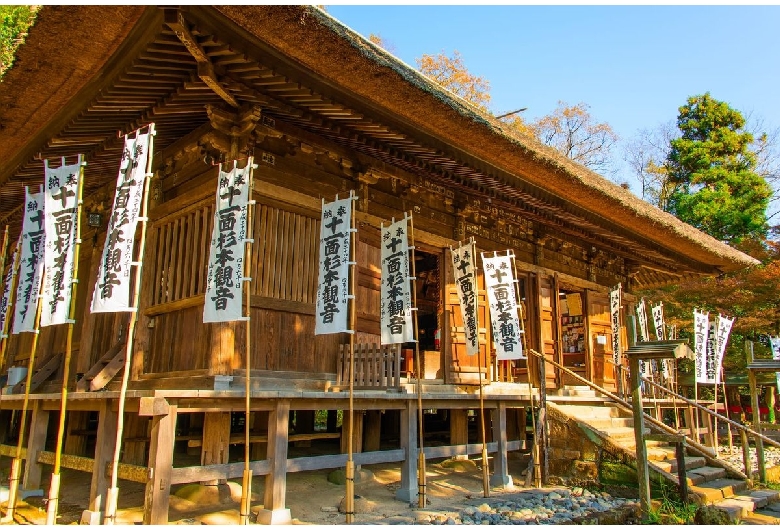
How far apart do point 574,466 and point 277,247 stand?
15.9ft

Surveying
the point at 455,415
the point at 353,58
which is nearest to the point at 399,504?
the point at 455,415

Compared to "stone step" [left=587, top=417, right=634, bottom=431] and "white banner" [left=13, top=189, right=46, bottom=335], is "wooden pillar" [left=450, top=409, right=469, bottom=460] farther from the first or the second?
"white banner" [left=13, top=189, right=46, bottom=335]

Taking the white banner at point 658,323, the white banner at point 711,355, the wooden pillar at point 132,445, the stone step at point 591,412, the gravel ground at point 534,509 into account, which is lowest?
the gravel ground at point 534,509

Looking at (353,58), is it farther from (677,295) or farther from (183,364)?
(677,295)

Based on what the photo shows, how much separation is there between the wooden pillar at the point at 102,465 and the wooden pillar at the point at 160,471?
95cm

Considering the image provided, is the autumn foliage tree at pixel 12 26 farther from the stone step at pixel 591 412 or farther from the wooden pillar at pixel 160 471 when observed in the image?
the stone step at pixel 591 412

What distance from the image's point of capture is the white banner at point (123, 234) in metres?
4.84

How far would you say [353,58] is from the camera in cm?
562

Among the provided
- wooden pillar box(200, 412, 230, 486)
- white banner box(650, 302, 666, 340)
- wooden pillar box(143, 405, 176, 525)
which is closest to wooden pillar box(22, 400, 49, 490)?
wooden pillar box(200, 412, 230, 486)

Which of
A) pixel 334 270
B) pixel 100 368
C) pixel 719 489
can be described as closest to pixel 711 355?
pixel 719 489

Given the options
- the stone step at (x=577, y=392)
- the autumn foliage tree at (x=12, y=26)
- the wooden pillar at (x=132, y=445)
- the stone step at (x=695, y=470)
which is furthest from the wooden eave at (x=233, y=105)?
the stone step at (x=695, y=470)

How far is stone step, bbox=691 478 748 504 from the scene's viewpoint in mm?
6781

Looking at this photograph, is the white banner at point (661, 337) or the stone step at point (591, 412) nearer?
the stone step at point (591, 412)

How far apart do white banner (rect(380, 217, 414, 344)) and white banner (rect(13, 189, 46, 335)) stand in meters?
3.88
